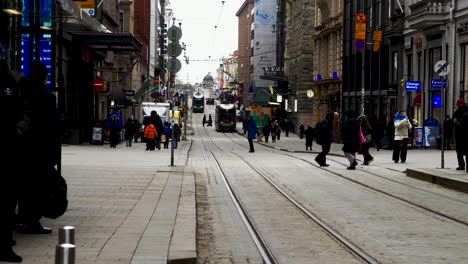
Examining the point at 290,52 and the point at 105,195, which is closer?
the point at 105,195

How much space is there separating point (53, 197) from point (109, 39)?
113 feet

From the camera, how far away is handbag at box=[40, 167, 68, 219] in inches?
392

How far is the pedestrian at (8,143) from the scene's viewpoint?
8359 millimetres

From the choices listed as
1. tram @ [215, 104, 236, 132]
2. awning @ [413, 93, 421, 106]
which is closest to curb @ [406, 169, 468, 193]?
awning @ [413, 93, 421, 106]

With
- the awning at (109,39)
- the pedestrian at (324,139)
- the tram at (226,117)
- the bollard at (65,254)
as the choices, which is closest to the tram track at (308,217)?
the bollard at (65,254)

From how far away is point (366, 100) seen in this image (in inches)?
2240

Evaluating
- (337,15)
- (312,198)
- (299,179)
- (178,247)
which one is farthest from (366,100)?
(178,247)

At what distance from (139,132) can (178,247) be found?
2038 inches

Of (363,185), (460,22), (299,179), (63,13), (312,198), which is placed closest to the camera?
(63,13)

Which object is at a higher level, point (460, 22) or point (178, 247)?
point (460, 22)

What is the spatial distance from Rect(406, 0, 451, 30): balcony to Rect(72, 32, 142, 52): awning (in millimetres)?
13913

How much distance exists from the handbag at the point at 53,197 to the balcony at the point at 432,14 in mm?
34651

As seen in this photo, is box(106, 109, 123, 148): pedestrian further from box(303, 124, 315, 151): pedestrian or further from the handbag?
the handbag

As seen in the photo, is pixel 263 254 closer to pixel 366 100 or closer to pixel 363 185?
pixel 363 185
